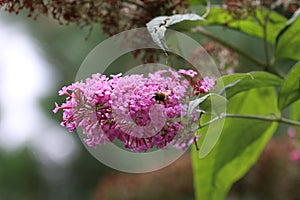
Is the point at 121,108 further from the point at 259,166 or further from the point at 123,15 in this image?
the point at 259,166

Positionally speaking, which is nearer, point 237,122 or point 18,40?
point 237,122

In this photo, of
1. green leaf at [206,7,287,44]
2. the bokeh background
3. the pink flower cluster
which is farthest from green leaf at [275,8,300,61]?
the bokeh background

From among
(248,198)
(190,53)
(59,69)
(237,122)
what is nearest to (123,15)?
(190,53)

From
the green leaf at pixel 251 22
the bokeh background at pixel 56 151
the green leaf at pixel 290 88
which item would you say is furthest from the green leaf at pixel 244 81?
the bokeh background at pixel 56 151

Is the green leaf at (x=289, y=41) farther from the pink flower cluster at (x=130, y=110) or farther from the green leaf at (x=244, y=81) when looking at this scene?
the pink flower cluster at (x=130, y=110)

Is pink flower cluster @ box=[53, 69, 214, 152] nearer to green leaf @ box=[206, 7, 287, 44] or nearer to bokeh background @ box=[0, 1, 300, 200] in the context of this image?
green leaf @ box=[206, 7, 287, 44]

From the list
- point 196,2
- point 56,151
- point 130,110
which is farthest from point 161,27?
point 56,151
